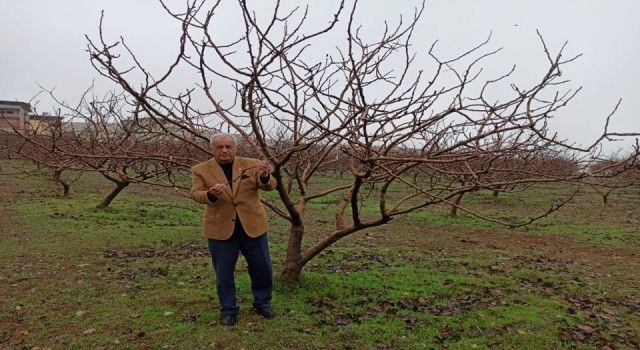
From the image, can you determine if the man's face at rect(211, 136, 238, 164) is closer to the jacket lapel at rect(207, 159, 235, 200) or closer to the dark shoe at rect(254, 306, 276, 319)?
the jacket lapel at rect(207, 159, 235, 200)

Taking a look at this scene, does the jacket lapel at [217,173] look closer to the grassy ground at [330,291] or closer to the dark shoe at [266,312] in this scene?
the dark shoe at [266,312]

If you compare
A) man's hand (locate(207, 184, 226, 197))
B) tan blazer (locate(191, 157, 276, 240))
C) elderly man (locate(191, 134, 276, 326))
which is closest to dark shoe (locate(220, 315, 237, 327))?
elderly man (locate(191, 134, 276, 326))

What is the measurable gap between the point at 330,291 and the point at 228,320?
4.59 ft

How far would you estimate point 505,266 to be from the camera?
730 cm

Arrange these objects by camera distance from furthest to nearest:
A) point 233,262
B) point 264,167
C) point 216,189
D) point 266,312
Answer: point 266,312 < point 233,262 < point 264,167 < point 216,189

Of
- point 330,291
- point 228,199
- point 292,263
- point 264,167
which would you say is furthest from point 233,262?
point 330,291

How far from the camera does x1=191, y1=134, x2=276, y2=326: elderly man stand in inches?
159

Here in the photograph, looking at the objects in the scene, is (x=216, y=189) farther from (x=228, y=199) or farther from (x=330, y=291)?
(x=330, y=291)

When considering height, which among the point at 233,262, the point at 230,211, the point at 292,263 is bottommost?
the point at 292,263

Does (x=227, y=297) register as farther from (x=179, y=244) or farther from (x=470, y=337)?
(x=179, y=244)

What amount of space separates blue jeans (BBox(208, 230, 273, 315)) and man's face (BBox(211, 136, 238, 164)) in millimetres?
647

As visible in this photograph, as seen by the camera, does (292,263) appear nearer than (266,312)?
No

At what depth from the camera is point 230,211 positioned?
4.07 metres

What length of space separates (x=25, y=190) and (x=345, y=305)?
1427 centimetres
